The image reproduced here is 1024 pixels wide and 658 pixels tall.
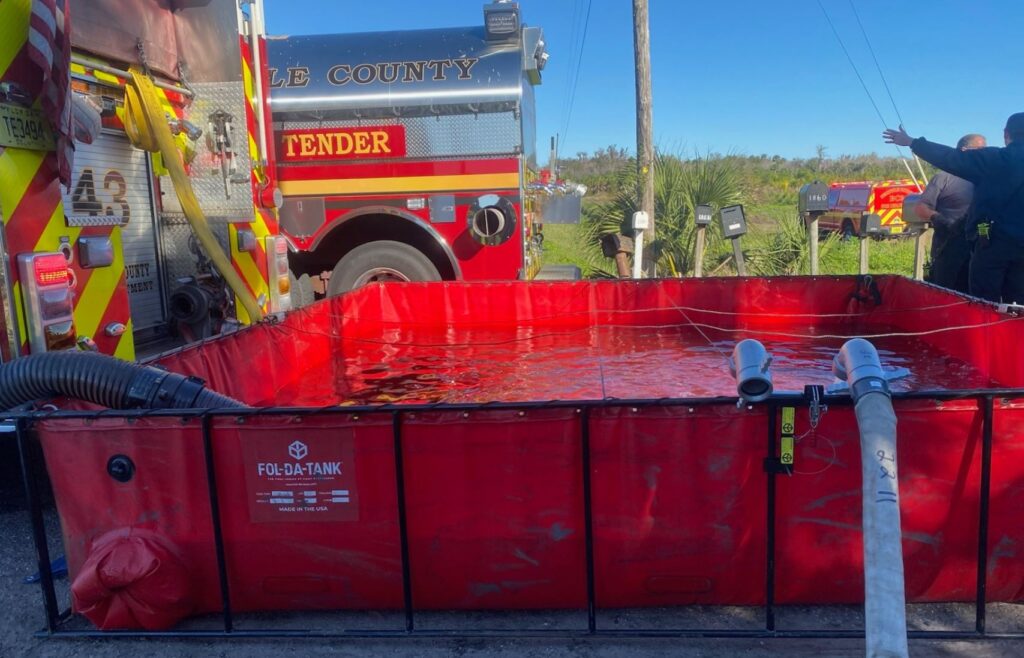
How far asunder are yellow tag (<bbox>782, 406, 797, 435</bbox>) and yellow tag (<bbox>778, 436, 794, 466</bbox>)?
1.1 inches

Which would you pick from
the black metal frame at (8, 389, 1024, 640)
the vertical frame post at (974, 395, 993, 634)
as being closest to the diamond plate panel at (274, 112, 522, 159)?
the black metal frame at (8, 389, 1024, 640)

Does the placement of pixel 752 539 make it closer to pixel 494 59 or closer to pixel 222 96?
pixel 222 96

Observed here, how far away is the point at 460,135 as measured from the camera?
730 centimetres

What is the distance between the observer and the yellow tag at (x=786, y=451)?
274 centimetres

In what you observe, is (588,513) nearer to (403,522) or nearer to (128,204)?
(403,522)

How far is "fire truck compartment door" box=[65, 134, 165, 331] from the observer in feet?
15.2

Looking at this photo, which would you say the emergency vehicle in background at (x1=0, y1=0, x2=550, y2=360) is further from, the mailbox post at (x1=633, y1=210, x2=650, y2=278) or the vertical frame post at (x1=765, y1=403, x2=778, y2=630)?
the vertical frame post at (x1=765, y1=403, x2=778, y2=630)

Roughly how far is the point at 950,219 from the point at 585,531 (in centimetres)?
602

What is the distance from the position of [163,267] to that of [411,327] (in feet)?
7.13

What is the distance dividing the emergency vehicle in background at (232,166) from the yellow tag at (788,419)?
3223 millimetres

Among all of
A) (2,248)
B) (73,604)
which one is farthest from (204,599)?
(2,248)

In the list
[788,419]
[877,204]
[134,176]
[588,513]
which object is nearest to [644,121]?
[134,176]

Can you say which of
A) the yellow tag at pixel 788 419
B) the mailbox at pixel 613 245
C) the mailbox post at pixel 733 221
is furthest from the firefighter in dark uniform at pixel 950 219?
the yellow tag at pixel 788 419

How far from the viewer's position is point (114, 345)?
430 cm
